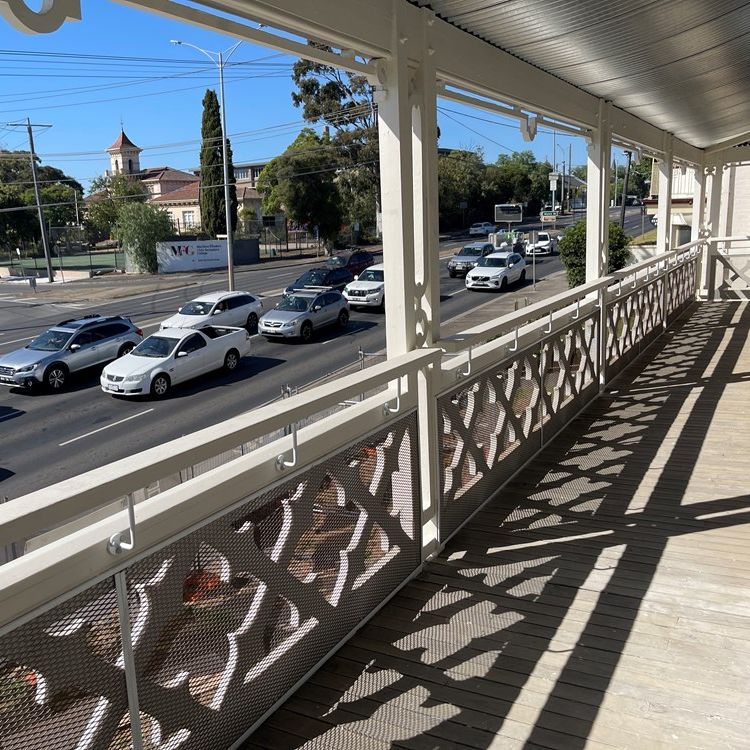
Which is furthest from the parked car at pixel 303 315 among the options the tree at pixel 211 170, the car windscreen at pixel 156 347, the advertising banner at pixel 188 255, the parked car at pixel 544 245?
the tree at pixel 211 170

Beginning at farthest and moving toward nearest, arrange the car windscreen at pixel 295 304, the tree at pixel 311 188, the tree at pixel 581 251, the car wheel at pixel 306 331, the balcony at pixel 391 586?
the tree at pixel 311 188, the tree at pixel 581 251, the car windscreen at pixel 295 304, the car wheel at pixel 306 331, the balcony at pixel 391 586

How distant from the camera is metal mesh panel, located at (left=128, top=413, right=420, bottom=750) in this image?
6.34ft

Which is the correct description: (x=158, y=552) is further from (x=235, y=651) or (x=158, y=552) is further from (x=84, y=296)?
(x=84, y=296)

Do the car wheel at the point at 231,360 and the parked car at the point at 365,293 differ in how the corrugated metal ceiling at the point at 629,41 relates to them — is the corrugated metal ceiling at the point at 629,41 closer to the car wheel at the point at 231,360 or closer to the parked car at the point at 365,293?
the car wheel at the point at 231,360

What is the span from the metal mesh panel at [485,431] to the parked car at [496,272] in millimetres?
23235

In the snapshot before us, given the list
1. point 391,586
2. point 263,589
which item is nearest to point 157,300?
point 391,586

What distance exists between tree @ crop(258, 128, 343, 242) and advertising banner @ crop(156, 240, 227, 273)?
524 cm

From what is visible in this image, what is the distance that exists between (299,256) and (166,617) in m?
45.9

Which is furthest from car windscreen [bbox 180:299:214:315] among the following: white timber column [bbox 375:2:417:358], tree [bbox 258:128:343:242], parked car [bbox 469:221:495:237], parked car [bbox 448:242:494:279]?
parked car [bbox 469:221:495:237]

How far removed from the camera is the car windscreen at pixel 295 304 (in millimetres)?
20844

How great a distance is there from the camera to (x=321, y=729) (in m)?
2.34

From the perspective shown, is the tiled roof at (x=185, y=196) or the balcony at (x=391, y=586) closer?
the balcony at (x=391, y=586)

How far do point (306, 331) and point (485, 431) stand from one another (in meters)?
16.8

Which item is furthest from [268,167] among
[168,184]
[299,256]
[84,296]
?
[168,184]
